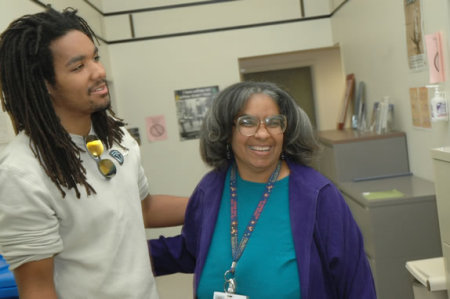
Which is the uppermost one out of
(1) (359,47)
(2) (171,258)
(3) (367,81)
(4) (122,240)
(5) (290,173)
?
(1) (359,47)

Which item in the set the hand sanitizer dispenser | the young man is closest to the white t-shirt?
the young man

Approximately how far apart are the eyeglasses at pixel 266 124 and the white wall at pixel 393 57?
5.73ft

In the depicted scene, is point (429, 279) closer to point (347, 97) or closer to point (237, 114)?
point (237, 114)

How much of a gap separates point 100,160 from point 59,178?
156mm

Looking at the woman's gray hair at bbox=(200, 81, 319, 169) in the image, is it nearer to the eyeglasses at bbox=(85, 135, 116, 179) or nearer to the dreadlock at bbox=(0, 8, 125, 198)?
the eyeglasses at bbox=(85, 135, 116, 179)

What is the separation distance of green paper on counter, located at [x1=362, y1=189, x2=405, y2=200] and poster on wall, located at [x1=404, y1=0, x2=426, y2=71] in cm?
84

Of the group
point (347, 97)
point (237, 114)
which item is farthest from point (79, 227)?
point (347, 97)

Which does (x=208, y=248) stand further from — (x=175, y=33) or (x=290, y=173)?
(x=175, y=33)

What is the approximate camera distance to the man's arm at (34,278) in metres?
1.18

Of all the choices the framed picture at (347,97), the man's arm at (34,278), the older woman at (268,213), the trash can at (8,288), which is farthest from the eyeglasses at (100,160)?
the framed picture at (347,97)

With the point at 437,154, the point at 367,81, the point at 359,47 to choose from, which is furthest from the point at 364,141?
the point at 437,154

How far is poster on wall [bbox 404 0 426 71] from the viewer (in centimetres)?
312

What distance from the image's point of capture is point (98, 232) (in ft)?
4.23

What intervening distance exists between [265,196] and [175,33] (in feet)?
13.7
